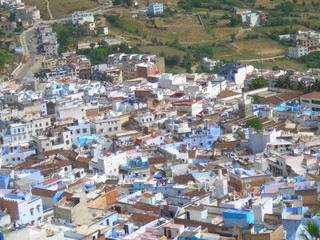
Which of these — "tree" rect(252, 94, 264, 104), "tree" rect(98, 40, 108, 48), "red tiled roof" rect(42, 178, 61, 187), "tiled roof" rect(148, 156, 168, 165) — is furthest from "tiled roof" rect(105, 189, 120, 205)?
"tree" rect(98, 40, 108, 48)

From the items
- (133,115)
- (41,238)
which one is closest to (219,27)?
(133,115)

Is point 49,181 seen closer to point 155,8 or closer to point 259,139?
point 259,139

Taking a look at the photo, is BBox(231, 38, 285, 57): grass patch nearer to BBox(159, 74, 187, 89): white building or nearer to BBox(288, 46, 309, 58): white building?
BBox(288, 46, 309, 58): white building

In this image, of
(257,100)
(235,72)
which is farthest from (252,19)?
(257,100)

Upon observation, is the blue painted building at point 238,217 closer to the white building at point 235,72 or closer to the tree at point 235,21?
the white building at point 235,72

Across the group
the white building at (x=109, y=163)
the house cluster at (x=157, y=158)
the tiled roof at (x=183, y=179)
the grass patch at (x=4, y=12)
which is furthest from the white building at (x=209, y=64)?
the tiled roof at (x=183, y=179)

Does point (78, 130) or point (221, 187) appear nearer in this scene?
point (221, 187)

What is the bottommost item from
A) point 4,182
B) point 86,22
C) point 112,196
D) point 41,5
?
point 4,182
